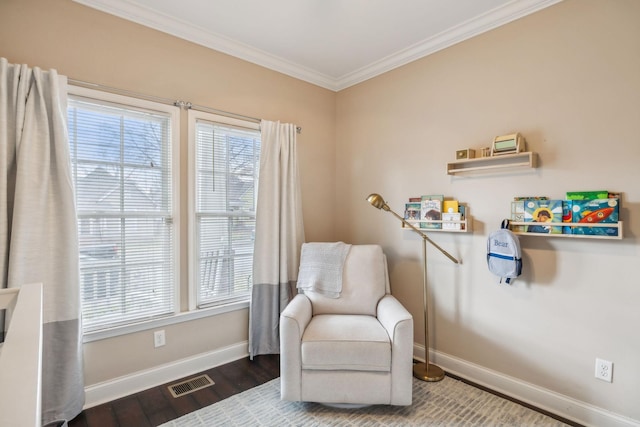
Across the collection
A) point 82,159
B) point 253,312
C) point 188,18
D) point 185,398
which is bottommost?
point 185,398

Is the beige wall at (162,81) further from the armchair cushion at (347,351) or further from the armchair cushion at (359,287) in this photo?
the armchair cushion at (347,351)

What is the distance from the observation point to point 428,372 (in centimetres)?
247

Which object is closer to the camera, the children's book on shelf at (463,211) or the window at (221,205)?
the children's book on shelf at (463,211)

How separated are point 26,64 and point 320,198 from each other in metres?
2.37

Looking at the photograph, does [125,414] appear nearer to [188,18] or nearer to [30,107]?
[30,107]

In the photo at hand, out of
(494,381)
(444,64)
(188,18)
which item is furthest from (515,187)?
(188,18)

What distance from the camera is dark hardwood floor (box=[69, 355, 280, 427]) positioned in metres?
1.96

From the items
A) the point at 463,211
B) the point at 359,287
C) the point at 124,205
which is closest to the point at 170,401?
the point at 124,205

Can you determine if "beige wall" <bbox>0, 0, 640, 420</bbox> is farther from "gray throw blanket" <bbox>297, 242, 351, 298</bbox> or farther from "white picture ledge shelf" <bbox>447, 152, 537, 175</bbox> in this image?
"gray throw blanket" <bbox>297, 242, 351, 298</bbox>

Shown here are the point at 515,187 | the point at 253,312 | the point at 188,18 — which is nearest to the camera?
the point at 515,187

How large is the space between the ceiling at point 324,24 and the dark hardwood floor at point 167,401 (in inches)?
101

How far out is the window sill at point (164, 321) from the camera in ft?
6.92

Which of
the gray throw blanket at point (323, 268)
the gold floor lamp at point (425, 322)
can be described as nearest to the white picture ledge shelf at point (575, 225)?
the gold floor lamp at point (425, 322)

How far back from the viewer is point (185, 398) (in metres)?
2.20
